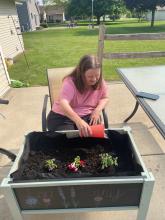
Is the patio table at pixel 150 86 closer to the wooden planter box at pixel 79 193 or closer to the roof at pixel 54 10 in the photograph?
the wooden planter box at pixel 79 193

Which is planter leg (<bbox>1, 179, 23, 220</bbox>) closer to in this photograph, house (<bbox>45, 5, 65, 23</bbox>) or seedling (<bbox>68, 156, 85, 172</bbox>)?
seedling (<bbox>68, 156, 85, 172</bbox>)

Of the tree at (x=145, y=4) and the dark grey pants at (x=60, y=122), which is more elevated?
the dark grey pants at (x=60, y=122)

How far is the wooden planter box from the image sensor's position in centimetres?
132

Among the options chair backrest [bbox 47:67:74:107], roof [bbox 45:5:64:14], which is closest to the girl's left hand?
chair backrest [bbox 47:67:74:107]

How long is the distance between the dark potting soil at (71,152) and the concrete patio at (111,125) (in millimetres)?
667

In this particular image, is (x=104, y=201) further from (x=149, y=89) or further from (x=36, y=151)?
(x=149, y=89)

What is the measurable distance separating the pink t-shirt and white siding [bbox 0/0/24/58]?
7218mm

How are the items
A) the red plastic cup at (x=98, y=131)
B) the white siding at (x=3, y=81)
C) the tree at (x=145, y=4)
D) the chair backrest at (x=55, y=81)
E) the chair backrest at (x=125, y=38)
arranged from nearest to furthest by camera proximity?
the red plastic cup at (x=98, y=131) → the chair backrest at (x=55, y=81) → the chair backrest at (x=125, y=38) → the white siding at (x=3, y=81) → the tree at (x=145, y=4)

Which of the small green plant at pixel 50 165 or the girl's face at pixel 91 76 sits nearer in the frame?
the small green plant at pixel 50 165

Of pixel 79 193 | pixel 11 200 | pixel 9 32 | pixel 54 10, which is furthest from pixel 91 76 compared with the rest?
pixel 54 10

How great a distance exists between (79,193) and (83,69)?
1.14 meters

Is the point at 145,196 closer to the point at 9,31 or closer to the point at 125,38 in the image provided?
the point at 125,38

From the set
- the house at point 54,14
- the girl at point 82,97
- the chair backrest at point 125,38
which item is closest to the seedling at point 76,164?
the girl at point 82,97

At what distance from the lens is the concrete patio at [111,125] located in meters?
2.05
